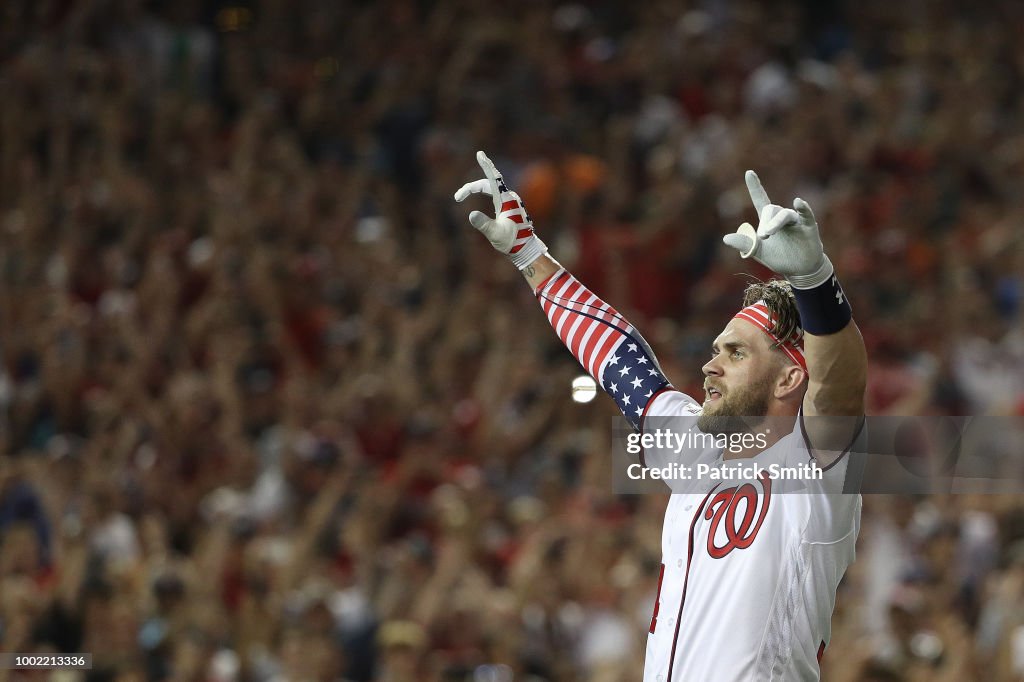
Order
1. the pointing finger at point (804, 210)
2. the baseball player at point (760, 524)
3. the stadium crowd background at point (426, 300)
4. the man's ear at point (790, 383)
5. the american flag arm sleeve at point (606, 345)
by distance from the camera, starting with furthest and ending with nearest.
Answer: the stadium crowd background at point (426, 300) → the american flag arm sleeve at point (606, 345) → the man's ear at point (790, 383) → the baseball player at point (760, 524) → the pointing finger at point (804, 210)

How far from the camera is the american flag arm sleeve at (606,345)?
159 inches

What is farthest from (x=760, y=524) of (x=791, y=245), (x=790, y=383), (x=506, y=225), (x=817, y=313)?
(x=506, y=225)

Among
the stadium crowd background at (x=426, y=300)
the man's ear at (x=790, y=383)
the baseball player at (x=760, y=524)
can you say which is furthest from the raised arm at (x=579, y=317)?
the stadium crowd background at (x=426, y=300)

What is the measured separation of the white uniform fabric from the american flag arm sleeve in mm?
502

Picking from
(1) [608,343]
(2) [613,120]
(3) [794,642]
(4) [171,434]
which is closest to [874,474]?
(3) [794,642]

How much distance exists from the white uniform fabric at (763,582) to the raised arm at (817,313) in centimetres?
15

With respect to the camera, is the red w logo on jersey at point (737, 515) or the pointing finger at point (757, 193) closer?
the pointing finger at point (757, 193)

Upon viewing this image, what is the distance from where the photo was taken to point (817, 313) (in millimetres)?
3107

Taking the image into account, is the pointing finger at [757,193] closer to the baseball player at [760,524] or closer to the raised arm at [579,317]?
the baseball player at [760,524]

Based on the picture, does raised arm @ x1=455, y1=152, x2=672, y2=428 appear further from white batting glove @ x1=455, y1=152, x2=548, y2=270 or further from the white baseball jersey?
the white baseball jersey

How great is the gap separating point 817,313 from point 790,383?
1.50 ft

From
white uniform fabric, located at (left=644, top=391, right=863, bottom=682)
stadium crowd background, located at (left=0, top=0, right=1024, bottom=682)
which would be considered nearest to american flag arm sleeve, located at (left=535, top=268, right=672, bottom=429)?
white uniform fabric, located at (left=644, top=391, right=863, bottom=682)

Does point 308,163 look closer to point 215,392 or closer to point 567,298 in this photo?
point 215,392

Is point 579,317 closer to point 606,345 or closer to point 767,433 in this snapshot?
point 606,345
